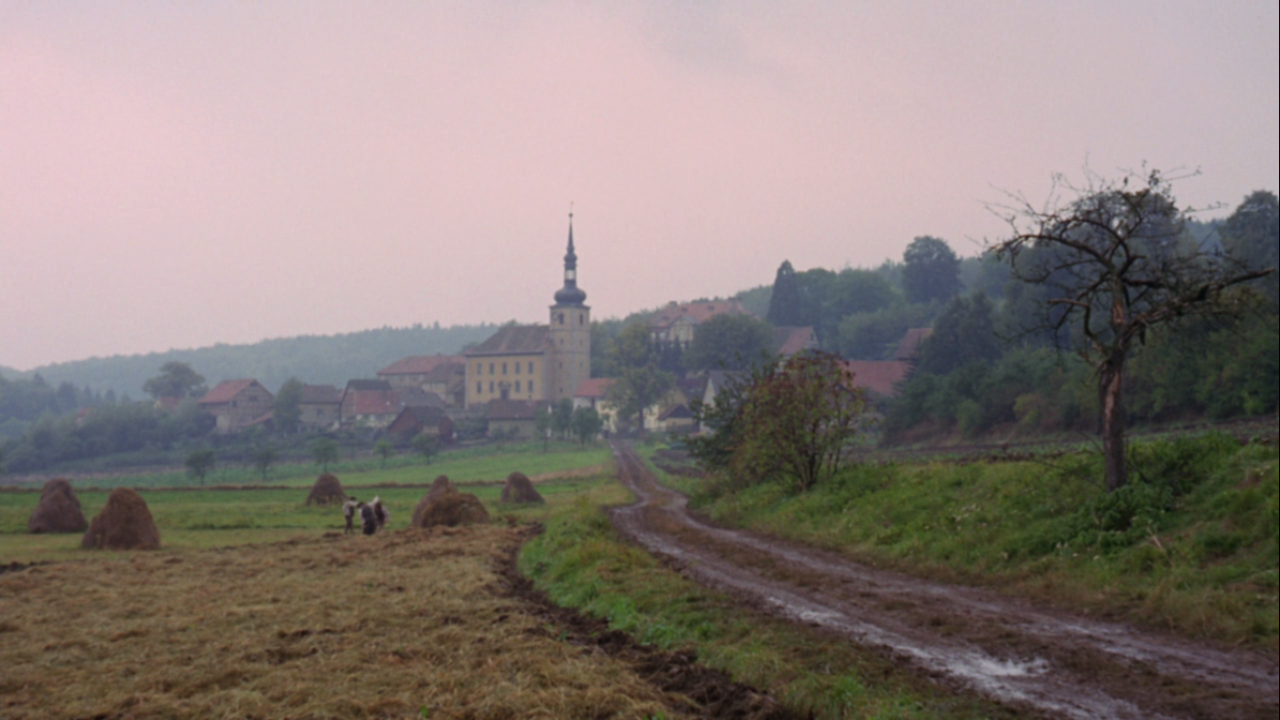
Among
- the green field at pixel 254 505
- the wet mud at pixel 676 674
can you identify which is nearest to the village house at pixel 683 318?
the green field at pixel 254 505

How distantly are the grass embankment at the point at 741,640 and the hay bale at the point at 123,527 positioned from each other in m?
15.4

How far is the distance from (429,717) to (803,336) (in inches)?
4981

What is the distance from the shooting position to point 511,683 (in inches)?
346

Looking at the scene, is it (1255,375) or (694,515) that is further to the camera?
(1255,375)

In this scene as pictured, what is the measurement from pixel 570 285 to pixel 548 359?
13050mm

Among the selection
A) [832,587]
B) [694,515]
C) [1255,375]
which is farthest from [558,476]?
[832,587]

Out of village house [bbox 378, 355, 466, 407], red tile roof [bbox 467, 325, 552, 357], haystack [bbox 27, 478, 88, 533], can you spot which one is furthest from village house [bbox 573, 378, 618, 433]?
haystack [bbox 27, 478, 88, 533]

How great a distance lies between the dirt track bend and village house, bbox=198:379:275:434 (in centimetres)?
12927

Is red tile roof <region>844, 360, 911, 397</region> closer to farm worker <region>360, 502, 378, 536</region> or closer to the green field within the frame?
the green field

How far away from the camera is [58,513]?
111 ft

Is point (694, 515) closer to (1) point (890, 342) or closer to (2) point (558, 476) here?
(2) point (558, 476)

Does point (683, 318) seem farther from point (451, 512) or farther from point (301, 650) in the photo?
point (301, 650)

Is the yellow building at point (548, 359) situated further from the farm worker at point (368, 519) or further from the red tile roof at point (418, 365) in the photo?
the farm worker at point (368, 519)

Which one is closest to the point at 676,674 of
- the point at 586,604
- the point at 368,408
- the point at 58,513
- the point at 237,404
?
the point at 586,604
